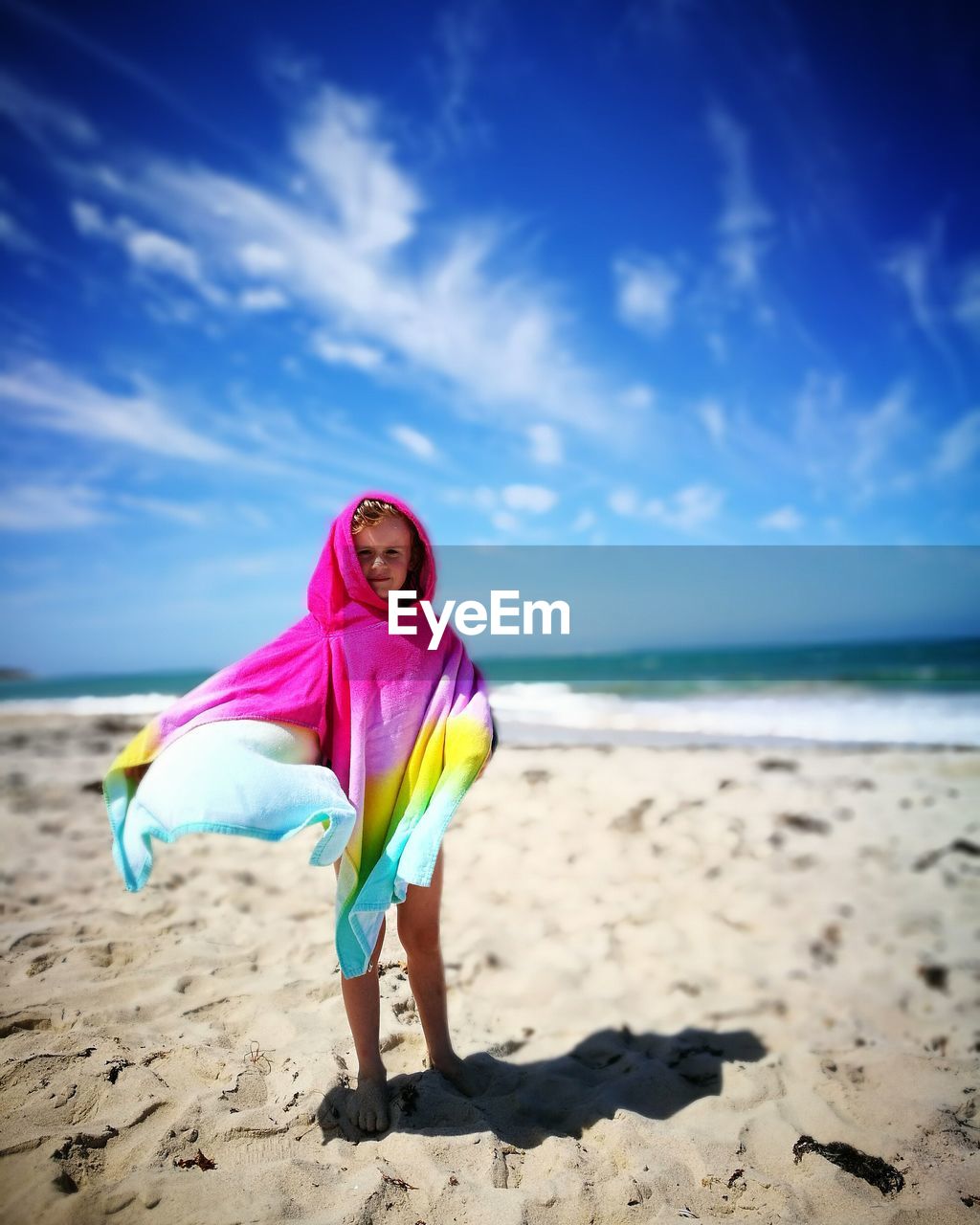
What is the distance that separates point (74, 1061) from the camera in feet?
7.77

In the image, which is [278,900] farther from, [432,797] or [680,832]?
[680,832]

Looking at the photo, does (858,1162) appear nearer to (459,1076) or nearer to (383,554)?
(459,1076)

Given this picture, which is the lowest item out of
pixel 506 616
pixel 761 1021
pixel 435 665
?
pixel 761 1021

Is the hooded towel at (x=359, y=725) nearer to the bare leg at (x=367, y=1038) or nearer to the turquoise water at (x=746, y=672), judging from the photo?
the bare leg at (x=367, y=1038)

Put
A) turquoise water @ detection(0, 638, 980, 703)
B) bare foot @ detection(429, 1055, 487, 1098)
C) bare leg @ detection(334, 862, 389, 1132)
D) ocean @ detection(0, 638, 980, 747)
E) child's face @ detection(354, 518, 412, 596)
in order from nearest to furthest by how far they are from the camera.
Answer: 1. bare leg @ detection(334, 862, 389, 1132)
2. child's face @ detection(354, 518, 412, 596)
3. bare foot @ detection(429, 1055, 487, 1098)
4. ocean @ detection(0, 638, 980, 747)
5. turquoise water @ detection(0, 638, 980, 703)

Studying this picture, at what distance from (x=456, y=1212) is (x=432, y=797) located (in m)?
1.07

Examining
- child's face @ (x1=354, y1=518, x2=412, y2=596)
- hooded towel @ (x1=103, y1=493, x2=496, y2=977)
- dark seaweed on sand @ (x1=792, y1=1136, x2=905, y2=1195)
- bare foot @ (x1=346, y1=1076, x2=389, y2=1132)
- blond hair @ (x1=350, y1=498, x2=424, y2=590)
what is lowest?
dark seaweed on sand @ (x1=792, y1=1136, x2=905, y2=1195)

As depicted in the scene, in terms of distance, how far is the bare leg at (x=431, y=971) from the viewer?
98.7 inches

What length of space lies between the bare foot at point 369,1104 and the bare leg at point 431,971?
0.89 feet

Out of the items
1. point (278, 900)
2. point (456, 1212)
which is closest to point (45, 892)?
point (278, 900)

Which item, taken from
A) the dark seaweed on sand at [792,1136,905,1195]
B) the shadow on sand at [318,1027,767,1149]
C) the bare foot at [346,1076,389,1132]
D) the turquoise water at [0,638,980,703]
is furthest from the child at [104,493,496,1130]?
the turquoise water at [0,638,980,703]

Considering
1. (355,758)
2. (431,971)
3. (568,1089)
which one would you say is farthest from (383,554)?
(568,1089)

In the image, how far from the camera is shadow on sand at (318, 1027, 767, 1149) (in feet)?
7.81

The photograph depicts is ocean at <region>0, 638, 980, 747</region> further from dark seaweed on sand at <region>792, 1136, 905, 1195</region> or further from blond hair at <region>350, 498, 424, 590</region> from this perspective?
blond hair at <region>350, 498, 424, 590</region>
